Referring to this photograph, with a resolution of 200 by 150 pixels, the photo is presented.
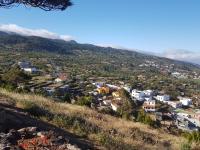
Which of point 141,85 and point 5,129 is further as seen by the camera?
point 141,85

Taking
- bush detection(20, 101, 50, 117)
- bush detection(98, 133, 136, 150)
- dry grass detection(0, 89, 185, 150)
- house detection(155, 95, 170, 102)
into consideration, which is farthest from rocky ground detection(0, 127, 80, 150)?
house detection(155, 95, 170, 102)

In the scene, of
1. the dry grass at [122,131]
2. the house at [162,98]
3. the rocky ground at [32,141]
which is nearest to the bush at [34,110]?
the dry grass at [122,131]

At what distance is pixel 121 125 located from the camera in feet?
48.0

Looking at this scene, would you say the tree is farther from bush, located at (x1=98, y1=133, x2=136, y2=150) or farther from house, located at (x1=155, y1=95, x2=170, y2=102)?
house, located at (x1=155, y1=95, x2=170, y2=102)

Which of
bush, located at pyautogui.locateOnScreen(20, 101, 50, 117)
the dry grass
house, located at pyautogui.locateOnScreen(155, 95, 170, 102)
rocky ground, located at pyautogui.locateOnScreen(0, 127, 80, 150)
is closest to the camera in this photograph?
rocky ground, located at pyautogui.locateOnScreen(0, 127, 80, 150)

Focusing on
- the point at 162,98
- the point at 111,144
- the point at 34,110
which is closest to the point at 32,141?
the point at 111,144

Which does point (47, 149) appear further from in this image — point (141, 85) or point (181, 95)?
point (141, 85)

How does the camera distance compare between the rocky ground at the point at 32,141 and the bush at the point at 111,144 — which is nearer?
the rocky ground at the point at 32,141

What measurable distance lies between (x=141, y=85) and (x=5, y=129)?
390 feet

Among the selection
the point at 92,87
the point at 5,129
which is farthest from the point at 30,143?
the point at 92,87

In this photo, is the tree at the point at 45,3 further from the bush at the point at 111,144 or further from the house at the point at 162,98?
the house at the point at 162,98

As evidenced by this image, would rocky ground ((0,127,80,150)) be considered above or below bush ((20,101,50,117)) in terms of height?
above

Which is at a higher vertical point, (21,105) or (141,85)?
(21,105)

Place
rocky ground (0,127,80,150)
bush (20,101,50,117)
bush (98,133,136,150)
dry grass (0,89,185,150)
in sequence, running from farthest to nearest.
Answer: bush (20,101,50,117) < dry grass (0,89,185,150) < bush (98,133,136,150) < rocky ground (0,127,80,150)
